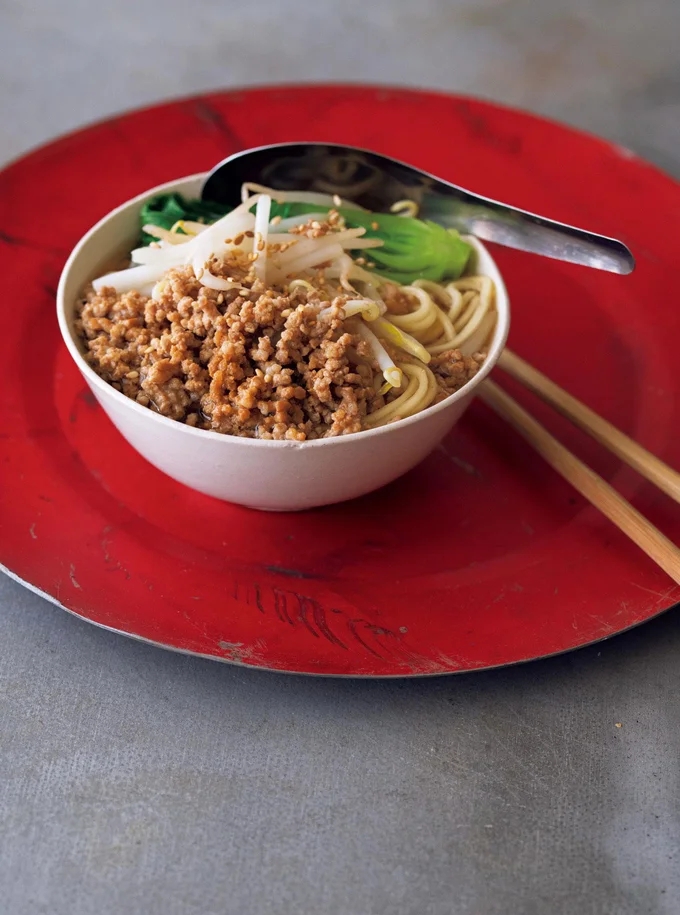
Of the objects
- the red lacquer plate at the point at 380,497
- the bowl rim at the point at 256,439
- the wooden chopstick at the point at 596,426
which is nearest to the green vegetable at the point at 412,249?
the bowl rim at the point at 256,439

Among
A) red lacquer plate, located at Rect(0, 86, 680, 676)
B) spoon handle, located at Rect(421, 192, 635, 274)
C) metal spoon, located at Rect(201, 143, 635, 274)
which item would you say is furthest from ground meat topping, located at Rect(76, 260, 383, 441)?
spoon handle, located at Rect(421, 192, 635, 274)

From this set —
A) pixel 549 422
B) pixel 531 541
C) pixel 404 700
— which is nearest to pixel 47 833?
pixel 404 700

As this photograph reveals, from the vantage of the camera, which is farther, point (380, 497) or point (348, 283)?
point (380, 497)

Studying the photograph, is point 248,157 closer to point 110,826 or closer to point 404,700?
point 404,700

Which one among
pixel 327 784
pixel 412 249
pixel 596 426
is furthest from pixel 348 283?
pixel 327 784

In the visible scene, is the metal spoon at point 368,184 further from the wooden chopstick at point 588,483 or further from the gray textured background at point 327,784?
the gray textured background at point 327,784

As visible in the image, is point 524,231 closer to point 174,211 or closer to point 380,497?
point 380,497
